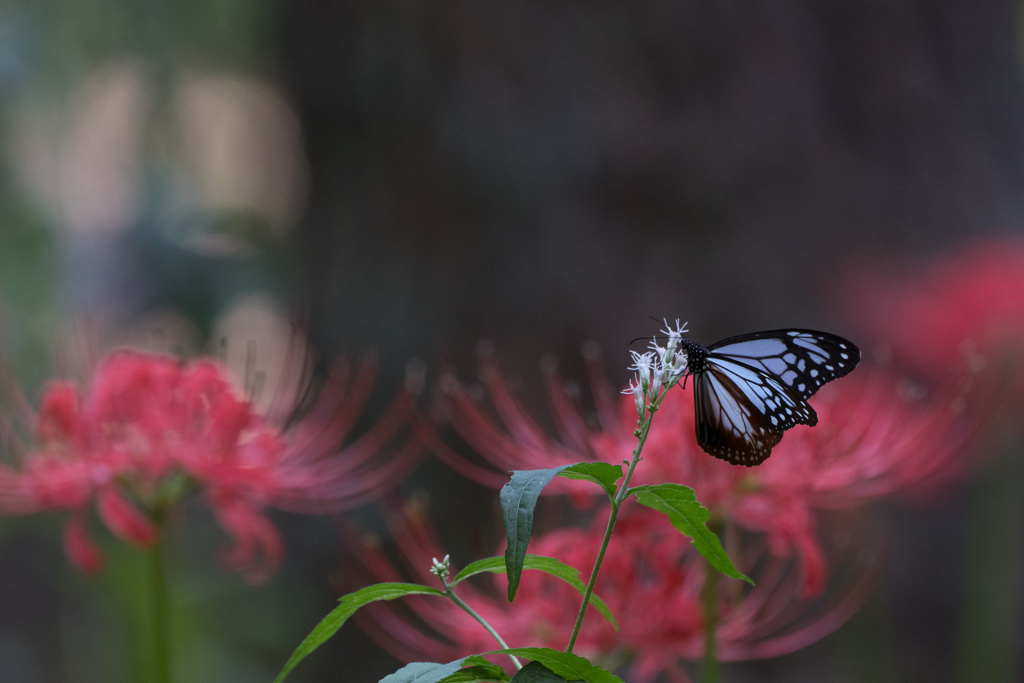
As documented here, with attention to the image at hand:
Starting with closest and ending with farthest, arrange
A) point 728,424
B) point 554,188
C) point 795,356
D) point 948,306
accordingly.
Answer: point 728,424
point 795,356
point 554,188
point 948,306

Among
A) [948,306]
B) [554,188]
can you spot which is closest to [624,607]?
[554,188]

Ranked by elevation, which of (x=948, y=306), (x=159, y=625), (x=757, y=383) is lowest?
(x=159, y=625)

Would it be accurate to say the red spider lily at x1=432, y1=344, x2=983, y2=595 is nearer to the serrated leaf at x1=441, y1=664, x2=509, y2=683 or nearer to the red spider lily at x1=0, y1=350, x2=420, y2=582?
the red spider lily at x1=0, y1=350, x2=420, y2=582

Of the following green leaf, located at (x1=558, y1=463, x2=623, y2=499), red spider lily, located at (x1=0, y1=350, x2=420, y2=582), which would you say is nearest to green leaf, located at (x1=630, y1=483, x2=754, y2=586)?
green leaf, located at (x1=558, y1=463, x2=623, y2=499)

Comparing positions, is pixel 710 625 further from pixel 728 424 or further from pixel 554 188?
pixel 554 188

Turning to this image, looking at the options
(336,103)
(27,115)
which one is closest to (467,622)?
(336,103)

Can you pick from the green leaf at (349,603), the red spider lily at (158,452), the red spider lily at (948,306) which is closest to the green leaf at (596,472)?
the green leaf at (349,603)

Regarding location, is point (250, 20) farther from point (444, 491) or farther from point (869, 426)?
point (869, 426)
